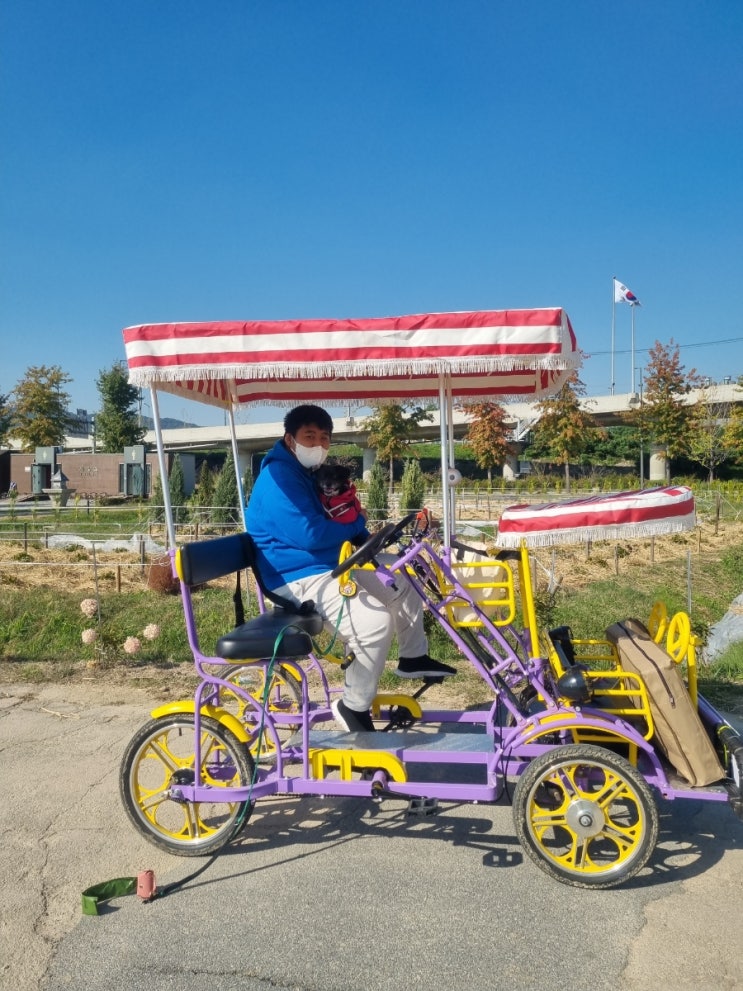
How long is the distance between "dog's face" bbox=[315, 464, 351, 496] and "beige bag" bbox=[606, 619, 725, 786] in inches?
66.9

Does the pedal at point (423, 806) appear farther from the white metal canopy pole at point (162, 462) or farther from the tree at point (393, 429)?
the tree at point (393, 429)

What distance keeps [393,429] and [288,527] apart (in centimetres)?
2868

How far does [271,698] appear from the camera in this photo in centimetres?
425

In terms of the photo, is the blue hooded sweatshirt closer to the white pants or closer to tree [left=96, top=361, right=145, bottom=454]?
the white pants

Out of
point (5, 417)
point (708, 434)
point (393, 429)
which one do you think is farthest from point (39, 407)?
point (708, 434)

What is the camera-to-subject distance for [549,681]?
337 cm

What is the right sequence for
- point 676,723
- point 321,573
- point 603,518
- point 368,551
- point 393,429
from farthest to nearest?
1. point 393,429
2. point 603,518
3. point 321,573
4. point 368,551
5. point 676,723

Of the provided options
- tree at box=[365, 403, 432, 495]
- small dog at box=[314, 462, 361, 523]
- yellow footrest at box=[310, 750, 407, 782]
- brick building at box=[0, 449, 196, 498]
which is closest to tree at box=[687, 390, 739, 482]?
tree at box=[365, 403, 432, 495]

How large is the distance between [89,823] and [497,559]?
232 cm

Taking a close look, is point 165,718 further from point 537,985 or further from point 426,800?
point 537,985

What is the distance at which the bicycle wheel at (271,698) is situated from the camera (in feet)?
12.6

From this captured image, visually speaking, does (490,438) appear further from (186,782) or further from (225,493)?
(186,782)

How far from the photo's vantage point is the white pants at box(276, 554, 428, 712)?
337 centimetres

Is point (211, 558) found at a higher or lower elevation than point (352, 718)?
higher
